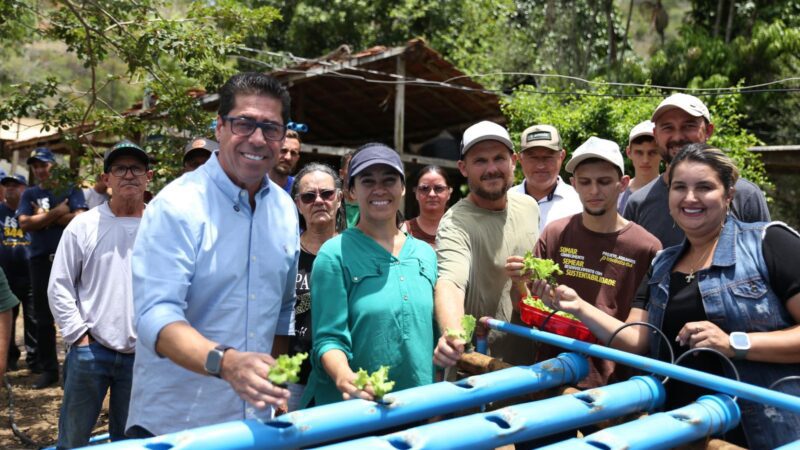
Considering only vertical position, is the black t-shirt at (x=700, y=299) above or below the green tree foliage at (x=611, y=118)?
below

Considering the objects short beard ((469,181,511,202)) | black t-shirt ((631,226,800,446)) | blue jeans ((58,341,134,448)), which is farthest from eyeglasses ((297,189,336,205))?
black t-shirt ((631,226,800,446))

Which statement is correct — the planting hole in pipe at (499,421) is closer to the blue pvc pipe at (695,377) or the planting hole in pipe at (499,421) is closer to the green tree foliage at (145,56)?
the blue pvc pipe at (695,377)

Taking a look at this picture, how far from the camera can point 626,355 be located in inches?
94.7

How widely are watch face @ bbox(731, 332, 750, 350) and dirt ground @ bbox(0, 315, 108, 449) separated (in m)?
5.57

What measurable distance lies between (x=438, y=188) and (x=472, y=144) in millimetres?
1381

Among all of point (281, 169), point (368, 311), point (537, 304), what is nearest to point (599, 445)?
point (368, 311)

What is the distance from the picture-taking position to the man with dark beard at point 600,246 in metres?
3.25

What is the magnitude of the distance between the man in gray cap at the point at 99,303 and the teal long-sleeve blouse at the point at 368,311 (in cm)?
202

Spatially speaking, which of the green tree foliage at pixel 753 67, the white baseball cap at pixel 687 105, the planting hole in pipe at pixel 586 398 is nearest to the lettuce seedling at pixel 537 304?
the planting hole in pipe at pixel 586 398

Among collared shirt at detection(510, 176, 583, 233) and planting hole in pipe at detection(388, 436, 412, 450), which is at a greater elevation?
collared shirt at detection(510, 176, 583, 233)

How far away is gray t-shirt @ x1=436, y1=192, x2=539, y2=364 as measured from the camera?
3459 mm

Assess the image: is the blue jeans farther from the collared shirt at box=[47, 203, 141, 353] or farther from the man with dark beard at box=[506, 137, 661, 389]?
the man with dark beard at box=[506, 137, 661, 389]

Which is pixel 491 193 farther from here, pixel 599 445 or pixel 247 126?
pixel 599 445

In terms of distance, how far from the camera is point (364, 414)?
2.00 m
